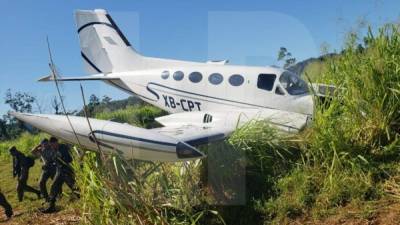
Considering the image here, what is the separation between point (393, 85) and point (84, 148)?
471cm

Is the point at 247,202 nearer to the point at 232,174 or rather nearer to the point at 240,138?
the point at 232,174

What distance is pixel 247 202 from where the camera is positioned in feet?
19.4

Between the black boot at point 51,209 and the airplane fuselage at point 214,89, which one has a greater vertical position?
the airplane fuselage at point 214,89

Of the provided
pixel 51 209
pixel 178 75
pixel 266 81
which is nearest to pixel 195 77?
pixel 178 75

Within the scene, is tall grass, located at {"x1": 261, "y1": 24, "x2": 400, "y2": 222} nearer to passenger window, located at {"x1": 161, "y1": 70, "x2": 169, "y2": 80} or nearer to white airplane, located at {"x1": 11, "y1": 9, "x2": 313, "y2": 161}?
white airplane, located at {"x1": 11, "y1": 9, "x2": 313, "y2": 161}

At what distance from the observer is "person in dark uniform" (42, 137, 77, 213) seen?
8.09m

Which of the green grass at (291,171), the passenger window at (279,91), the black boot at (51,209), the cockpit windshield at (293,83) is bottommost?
the black boot at (51,209)

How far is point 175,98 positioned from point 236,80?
2.31 meters

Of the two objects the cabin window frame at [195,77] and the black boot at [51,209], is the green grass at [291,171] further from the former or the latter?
the cabin window frame at [195,77]

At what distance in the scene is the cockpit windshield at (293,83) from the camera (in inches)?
393

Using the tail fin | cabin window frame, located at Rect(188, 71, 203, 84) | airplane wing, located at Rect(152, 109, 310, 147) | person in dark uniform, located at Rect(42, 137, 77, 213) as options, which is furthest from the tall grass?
the tail fin

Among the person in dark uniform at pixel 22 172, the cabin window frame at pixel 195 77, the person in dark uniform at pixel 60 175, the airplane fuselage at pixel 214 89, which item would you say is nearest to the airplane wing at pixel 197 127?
the airplane fuselage at pixel 214 89

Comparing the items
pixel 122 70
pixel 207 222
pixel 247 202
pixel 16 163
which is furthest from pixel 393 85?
pixel 122 70

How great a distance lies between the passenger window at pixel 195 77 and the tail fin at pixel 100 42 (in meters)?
4.58
